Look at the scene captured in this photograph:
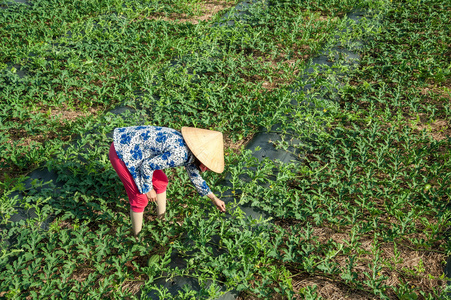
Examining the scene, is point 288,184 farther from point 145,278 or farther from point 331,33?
point 331,33

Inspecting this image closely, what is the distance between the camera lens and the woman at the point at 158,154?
2646 mm

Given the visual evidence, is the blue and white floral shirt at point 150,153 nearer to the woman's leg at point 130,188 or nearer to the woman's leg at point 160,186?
the woman's leg at point 130,188

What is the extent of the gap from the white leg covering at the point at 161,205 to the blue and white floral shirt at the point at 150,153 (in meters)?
0.43

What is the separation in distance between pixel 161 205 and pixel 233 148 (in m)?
1.30

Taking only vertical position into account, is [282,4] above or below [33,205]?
above

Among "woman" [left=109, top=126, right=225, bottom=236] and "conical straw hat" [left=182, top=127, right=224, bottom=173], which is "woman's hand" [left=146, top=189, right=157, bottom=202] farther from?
"conical straw hat" [left=182, top=127, right=224, bottom=173]

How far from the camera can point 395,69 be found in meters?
5.26

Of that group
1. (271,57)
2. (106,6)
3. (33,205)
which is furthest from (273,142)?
(106,6)

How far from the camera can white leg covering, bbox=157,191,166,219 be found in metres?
3.19

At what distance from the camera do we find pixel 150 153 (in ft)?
9.12

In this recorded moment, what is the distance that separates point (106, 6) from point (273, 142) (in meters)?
4.34

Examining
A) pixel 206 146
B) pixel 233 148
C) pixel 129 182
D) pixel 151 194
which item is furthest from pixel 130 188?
pixel 233 148

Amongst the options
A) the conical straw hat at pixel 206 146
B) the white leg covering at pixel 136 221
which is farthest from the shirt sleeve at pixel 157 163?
the white leg covering at pixel 136 221

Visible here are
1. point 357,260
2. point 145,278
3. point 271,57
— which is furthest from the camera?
point 271,57
